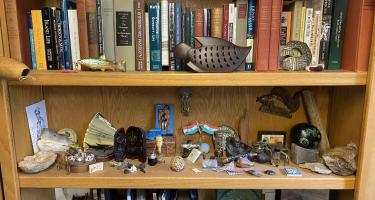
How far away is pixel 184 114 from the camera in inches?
42.9

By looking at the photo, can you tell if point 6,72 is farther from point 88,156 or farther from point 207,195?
point 207,195

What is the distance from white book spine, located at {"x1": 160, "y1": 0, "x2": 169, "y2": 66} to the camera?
2.89 ft

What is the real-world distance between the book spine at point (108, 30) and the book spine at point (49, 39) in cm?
17

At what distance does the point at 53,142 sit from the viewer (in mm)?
1010

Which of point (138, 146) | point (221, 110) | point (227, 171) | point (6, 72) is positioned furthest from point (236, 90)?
point (6, 72)

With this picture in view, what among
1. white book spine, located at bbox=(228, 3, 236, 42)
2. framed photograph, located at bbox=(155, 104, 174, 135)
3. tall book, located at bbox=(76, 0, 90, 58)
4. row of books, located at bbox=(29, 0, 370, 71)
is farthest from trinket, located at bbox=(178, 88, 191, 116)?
tall book, located at bbox=(76, 0, 90, 58)

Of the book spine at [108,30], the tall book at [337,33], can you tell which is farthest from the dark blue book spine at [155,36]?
the tall book at [337,33]

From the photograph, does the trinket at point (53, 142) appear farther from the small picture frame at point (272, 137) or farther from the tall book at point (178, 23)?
the small picture frame at point (272, 137)

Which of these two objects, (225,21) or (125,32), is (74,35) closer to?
(125,32)

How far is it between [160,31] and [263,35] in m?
0.32

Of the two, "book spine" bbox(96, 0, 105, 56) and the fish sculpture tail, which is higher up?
"book spine" bbox(96, 0, 105, 56)

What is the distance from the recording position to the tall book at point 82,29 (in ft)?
2.85

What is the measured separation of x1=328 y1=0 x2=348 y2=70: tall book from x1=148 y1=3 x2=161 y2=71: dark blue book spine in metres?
0.56

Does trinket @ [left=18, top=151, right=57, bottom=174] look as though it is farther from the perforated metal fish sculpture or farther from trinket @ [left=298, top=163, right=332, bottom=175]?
trinket @ [left=298, top=163, right=332, bottom=175]
